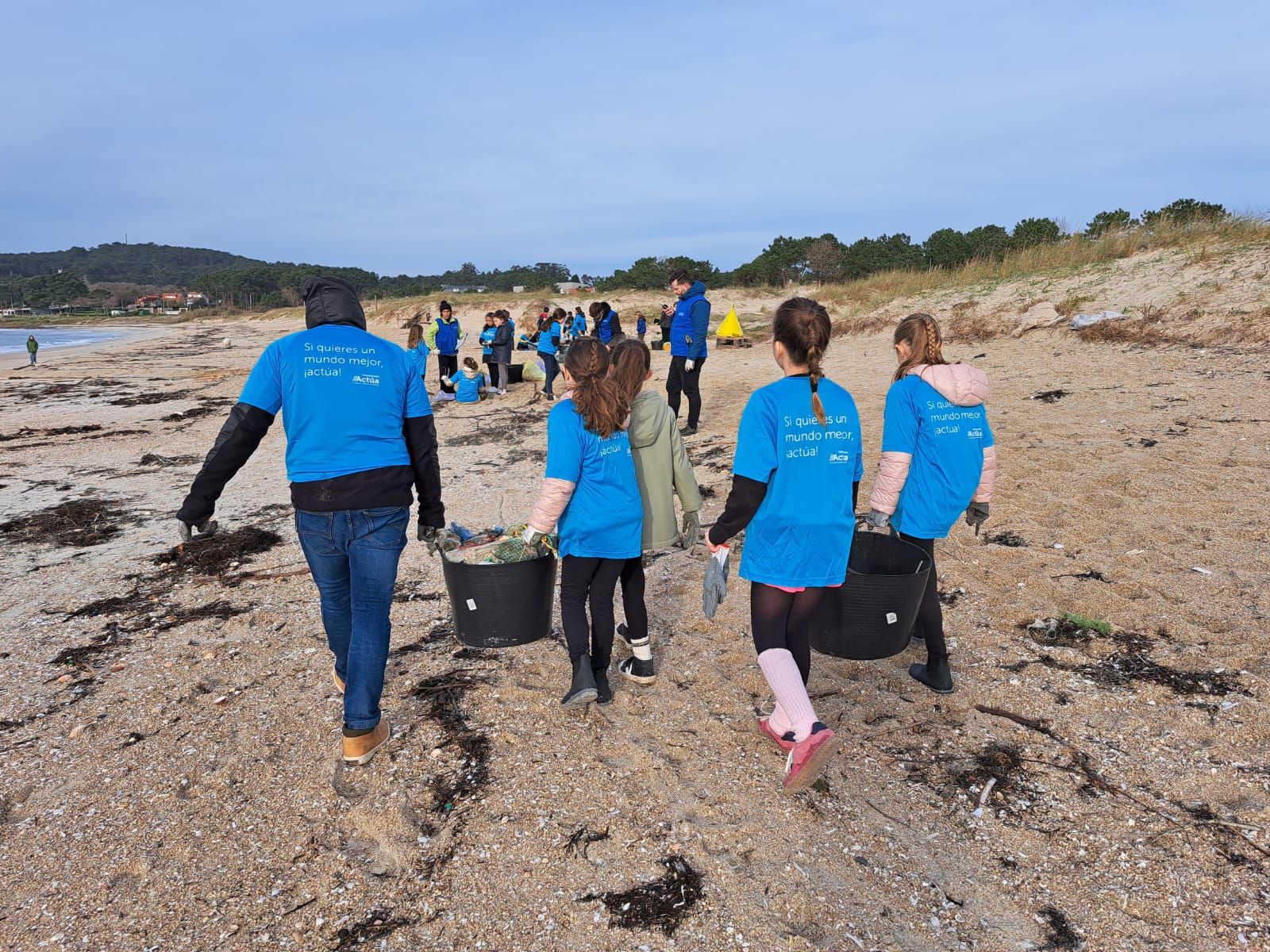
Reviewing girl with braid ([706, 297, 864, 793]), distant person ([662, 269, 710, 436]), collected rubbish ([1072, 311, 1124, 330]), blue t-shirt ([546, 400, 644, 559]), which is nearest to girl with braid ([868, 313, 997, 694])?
girl with braid ([706, 297, 864, 793])

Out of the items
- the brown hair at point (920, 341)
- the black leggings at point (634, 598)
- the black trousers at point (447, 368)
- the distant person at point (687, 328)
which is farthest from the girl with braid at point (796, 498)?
the black trousers at point (447, 368)

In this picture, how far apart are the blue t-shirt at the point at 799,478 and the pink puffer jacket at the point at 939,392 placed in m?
0.49

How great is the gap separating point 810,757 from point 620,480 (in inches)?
54.8

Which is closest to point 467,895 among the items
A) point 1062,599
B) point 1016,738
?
point 1016,738

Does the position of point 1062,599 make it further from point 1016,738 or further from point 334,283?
point 334,283

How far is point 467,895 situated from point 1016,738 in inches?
95.9

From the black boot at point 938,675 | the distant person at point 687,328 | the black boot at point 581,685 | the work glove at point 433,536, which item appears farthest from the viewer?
the distant person at point 687,328

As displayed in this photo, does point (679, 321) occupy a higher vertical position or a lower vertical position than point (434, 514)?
higher

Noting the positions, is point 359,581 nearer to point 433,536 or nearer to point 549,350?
point 433,536

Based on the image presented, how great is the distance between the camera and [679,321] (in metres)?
8.70

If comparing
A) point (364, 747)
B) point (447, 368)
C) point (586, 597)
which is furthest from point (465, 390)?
point (364, 747)

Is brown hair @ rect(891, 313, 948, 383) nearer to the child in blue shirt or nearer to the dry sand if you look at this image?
the dry sand

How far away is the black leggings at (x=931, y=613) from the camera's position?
3418mm

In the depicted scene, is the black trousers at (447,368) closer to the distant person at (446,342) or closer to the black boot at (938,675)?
the distant person at (446,342)
